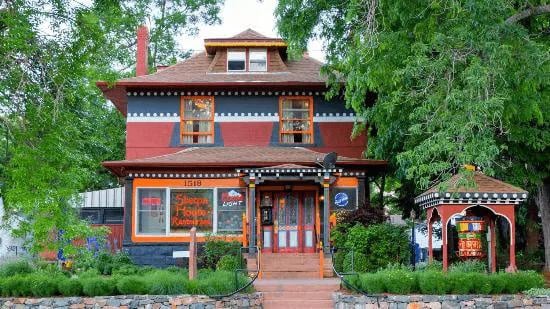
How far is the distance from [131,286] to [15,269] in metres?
3.60

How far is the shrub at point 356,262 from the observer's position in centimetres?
2033

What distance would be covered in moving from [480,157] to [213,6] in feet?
86.1

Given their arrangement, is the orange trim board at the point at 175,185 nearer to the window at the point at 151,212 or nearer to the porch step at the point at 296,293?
the window at the point at 151,212

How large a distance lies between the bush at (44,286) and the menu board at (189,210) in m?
7.58

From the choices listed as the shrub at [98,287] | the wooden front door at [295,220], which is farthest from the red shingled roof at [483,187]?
the shrub at [98,287]

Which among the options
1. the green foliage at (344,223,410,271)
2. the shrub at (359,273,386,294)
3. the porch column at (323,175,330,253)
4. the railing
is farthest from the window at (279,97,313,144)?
the shrub at (359,273,386,294)

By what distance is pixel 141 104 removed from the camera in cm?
2594

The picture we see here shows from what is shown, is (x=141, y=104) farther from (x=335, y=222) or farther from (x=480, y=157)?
(x=480, y=157)

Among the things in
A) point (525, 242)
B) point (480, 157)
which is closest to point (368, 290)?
point (480, 157)

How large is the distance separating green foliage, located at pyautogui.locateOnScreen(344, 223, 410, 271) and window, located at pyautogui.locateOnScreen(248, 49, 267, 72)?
8.14 meters

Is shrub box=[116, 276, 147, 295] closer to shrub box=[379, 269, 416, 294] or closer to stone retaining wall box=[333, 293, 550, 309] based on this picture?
shrub box=[379, 269, 416, 294]

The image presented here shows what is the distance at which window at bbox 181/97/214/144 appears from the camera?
25875mm

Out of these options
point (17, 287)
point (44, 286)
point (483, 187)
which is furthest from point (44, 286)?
point (483, 187)

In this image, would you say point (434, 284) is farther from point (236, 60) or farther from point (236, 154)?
point (236, 60)
